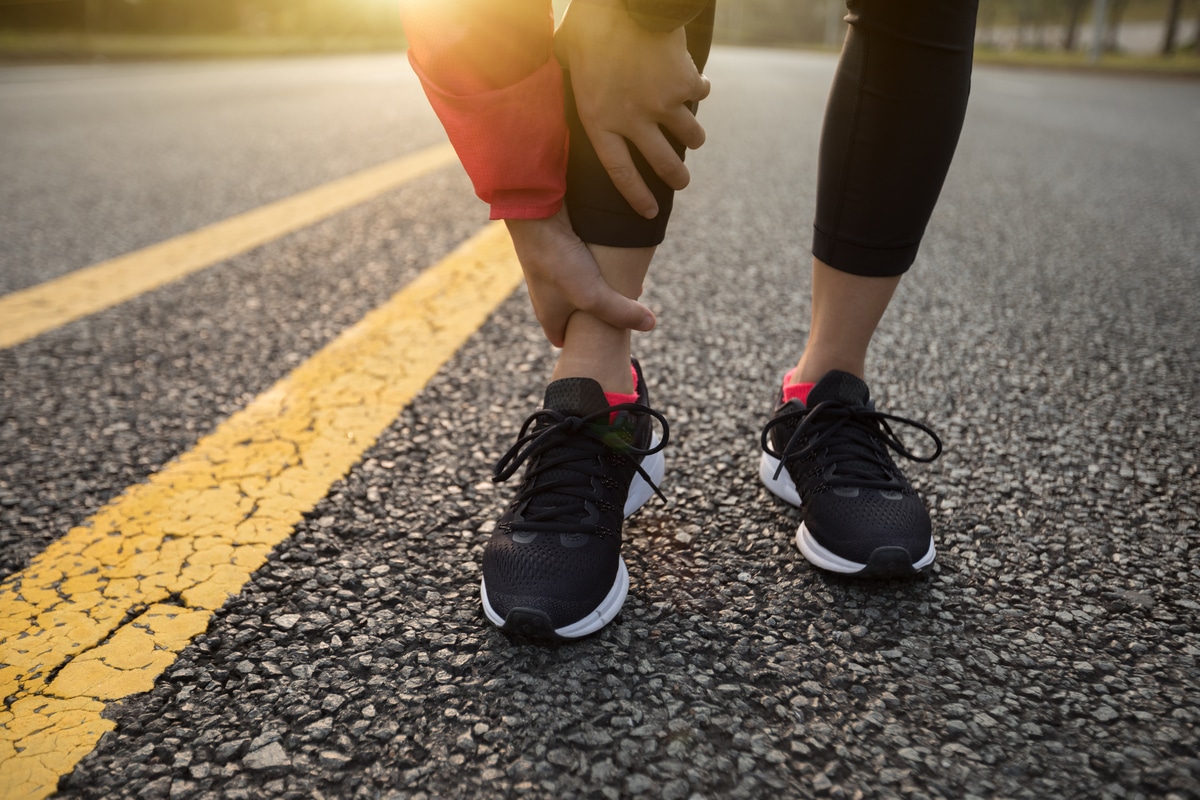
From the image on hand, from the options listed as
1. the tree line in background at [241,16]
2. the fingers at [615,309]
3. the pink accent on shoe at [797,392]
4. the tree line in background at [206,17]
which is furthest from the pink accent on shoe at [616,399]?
the tree line in background at [206,17]

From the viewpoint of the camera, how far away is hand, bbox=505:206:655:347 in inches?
40.1

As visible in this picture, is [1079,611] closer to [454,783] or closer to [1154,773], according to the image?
[1154,773]

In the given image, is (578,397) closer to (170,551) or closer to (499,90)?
(499,90)

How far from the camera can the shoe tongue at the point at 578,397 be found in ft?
3.50

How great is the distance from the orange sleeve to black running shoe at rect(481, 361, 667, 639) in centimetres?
26

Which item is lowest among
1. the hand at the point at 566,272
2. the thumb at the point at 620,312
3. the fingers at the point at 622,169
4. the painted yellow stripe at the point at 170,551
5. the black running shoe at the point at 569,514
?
the painted yellow stripe at the point at 170,551

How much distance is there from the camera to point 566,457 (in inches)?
41.0

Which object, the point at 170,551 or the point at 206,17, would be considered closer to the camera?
the point at 170,551

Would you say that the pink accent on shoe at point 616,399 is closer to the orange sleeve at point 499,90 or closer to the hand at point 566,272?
the hand at point 566,272

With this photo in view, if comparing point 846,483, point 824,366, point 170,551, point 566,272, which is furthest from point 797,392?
point 170,551

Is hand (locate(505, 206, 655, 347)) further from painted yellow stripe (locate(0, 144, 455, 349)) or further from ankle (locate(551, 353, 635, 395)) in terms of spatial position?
painted yellow stripe (locate(0, 144, 455, 349))

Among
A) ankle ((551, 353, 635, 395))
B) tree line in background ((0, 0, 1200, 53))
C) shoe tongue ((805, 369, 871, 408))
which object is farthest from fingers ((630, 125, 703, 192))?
tree line in background ((0, 0, 1200, 53))

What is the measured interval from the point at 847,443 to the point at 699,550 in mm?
245

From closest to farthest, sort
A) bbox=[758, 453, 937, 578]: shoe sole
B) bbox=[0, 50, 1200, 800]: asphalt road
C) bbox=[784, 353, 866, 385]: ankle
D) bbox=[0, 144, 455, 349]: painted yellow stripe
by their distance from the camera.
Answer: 1. bbox=[0, 50, 1200, 800]: asphalt road
2. bbox=[758, 453, 937, 578]: shoe sole
3. bbox=[784, 353, 866, 385]: ankle
4. bbox=[0, 144, 455, 349]: painted yellow stripe
